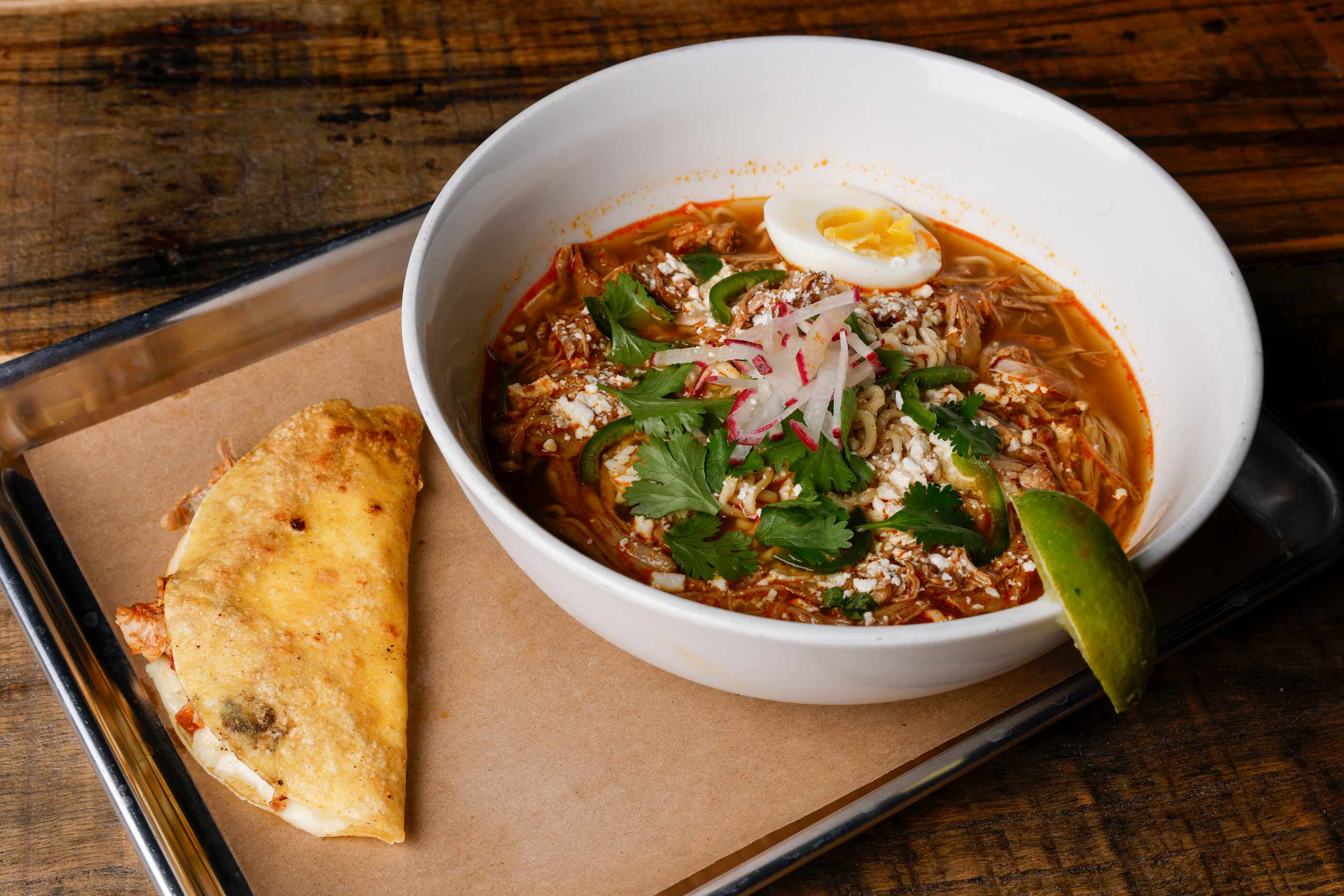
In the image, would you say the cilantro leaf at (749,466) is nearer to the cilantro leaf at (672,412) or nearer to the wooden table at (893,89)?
the cilantro leaf at (672,412)

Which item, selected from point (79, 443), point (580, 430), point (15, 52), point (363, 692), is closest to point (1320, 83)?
point (580, 430)

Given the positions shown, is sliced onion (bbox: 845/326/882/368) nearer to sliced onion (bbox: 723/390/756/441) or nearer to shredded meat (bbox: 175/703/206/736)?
sliced onion (bbox: 723/390/756/441)

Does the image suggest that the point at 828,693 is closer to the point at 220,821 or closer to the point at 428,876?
the point at 428,876

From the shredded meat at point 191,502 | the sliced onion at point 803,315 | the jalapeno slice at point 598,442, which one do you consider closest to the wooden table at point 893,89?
the shredded meat at point 191,502

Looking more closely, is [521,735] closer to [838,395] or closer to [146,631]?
[146,631]

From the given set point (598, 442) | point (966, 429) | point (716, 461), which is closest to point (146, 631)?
point (598, 442)
